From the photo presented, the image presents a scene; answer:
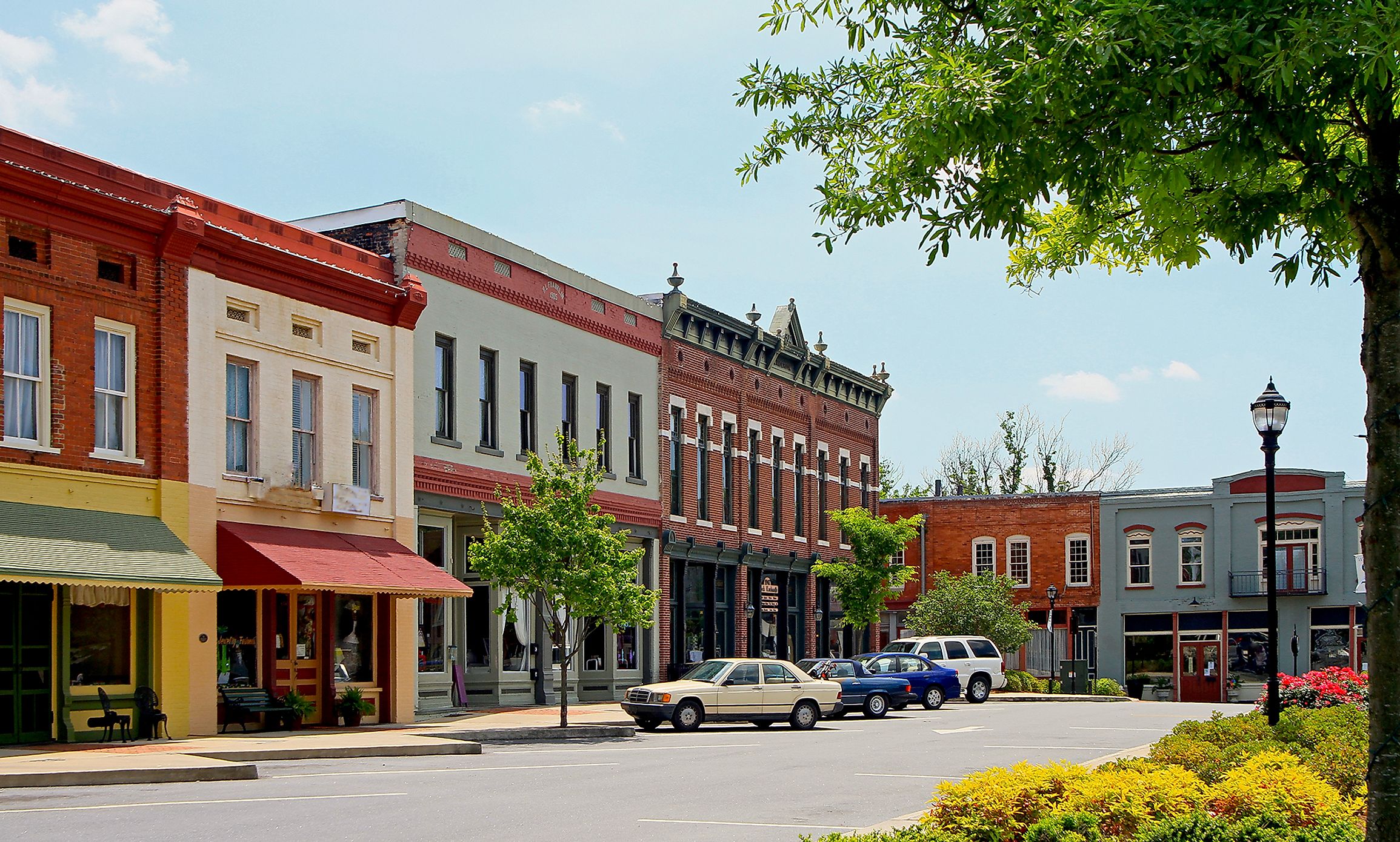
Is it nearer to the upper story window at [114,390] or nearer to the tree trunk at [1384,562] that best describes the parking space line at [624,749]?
the upper story window at [114,390]

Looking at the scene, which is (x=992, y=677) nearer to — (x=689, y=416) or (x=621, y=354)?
(x=689, y=416)

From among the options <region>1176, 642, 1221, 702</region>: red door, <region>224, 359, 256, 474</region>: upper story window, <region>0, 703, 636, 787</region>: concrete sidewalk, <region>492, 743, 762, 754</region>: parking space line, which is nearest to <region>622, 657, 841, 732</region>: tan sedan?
<region>0, 703, 636, 787</region>: concrete sidewalk

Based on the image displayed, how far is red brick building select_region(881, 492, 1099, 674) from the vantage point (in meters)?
59.7

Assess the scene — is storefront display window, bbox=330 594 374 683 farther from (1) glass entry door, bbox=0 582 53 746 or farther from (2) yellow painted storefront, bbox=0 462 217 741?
(1) glass entry door, bbox=0 582 53 746

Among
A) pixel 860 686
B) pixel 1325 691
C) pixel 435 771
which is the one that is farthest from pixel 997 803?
pixel 860 686

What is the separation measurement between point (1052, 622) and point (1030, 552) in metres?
3.36

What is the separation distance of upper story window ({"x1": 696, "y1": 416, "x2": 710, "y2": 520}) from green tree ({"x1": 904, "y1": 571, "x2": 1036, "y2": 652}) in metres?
13.1

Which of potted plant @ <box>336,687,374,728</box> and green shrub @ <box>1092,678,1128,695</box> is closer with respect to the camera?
potted plant @ <box>336,687,374,728</box>

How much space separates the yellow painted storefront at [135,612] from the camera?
20969mm

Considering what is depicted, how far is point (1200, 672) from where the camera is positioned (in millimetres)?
57594

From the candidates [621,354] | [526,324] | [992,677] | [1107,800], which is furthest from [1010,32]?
[992,677]

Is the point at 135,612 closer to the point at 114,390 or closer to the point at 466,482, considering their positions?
the point at 114,390

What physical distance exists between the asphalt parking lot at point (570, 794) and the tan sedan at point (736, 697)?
187 cm

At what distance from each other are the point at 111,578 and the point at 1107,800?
49.5 ft
